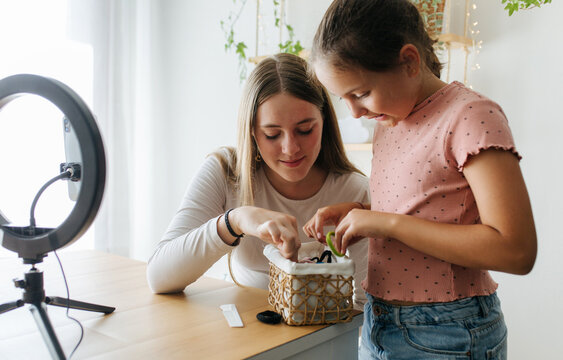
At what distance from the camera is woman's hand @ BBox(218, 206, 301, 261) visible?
955 millimetres

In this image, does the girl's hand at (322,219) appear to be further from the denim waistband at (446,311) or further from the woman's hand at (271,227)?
the denim waistband at (446,311)

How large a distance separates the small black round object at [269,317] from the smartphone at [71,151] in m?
0.43

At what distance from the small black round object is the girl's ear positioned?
0.54 metres

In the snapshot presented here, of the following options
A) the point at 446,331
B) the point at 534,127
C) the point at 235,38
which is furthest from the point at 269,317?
the point at 235,38

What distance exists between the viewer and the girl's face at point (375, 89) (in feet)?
2.81

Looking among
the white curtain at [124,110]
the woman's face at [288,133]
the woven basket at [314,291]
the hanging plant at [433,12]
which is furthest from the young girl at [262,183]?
the white curtain at [124,110]

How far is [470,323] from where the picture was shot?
0.83 meters

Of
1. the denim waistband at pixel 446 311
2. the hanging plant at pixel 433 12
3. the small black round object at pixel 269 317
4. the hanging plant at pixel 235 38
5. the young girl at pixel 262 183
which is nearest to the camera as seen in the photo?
the denim waistband at pixel 446 311

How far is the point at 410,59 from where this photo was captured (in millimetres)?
865

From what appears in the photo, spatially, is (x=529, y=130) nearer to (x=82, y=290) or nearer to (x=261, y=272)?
(x=261, y=272)

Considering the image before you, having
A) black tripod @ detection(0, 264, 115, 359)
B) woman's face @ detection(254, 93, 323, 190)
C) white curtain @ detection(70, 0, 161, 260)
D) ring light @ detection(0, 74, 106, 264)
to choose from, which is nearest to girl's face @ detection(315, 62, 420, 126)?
woman's face @ detection(254, 93, 323, 190)

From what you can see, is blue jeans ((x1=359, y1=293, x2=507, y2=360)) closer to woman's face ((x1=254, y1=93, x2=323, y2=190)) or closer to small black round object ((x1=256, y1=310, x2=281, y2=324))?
small black round object ((x1=256, y1=310, x2=281, y2=324))

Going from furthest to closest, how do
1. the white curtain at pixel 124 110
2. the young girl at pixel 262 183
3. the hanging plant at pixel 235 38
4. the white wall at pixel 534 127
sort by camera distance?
the white curtain at pixel 124 110 → the hanging plant at pixel 235 38 → the white wall at pixel 534 127 → the young girl at pixel 262 183

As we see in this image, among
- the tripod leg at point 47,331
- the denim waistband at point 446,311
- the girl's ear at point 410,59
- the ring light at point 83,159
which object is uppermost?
the girl's ear at point 410,59
